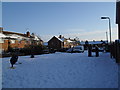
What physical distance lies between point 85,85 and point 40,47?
2641 cm

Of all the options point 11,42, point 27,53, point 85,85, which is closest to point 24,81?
point 85,85

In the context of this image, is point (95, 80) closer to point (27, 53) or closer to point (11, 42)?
point (27, 53)

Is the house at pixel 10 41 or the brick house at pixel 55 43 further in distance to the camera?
the brick house at pixel 55 43

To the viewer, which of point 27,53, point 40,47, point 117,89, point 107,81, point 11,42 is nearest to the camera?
point 117,89

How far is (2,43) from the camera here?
42.4 metres

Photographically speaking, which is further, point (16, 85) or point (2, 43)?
point (2, 43)

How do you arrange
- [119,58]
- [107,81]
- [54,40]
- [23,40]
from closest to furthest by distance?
[107,81]
[119,58]
[23,40]
[54,40]

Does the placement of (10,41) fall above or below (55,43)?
above

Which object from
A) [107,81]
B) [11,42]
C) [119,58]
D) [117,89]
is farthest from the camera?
[11,42]

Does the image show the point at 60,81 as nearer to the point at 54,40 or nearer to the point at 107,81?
the point at 107,81

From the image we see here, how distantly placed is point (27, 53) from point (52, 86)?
2434cm

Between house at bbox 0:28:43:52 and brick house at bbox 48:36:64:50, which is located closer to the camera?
house at bbox 0:28:43:52

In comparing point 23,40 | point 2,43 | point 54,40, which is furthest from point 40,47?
point 54,40

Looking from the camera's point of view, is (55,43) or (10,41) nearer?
Answer: (10,41)
